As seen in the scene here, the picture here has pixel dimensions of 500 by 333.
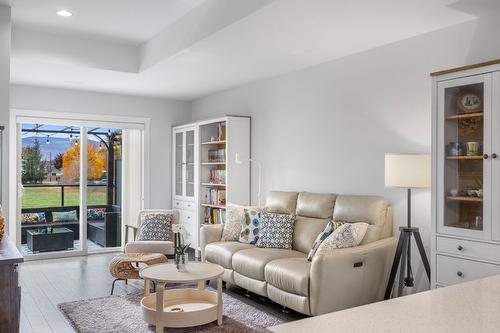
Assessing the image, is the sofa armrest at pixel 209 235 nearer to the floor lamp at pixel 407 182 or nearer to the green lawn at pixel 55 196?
the floor lamp at pixel 407 182

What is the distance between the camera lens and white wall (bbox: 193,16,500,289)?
3867 mm

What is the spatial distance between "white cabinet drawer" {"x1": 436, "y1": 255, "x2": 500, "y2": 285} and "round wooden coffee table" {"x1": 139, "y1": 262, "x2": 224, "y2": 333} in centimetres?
173

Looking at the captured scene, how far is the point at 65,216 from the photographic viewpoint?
6773mm

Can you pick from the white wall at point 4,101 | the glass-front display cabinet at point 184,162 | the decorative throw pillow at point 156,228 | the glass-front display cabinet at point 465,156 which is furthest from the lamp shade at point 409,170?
the glass-front display cabinet at point 184,162

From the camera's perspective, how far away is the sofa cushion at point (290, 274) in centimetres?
367

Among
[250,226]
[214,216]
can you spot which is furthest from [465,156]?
[214,216]

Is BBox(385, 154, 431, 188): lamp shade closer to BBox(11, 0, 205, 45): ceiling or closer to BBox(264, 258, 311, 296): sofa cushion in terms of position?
BBox(264, 258, 311, 296): sofa cushion

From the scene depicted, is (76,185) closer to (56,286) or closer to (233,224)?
(56,286)

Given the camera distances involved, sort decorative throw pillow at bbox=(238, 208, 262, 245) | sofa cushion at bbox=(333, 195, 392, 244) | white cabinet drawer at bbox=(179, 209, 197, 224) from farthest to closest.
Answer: white cabinet drawer at bbox=(179, 209, 197, 224) < decorative throw pillow at bbox=(238, 208, 262, 245) < sofa cushion at bbox=(333, 195, 392, 244)

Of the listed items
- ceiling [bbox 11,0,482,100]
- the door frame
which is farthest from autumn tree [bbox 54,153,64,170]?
ceiling [bbox 11,0,482,100]

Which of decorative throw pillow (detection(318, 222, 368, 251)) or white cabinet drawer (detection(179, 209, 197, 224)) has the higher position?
decorative throw pillow (detection(318, 222, 368, 251))

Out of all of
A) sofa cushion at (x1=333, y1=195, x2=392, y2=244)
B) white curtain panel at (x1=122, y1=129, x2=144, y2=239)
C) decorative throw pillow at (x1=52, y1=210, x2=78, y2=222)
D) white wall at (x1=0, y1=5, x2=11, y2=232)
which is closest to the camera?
white wall at (x1=0, y1=5, x2=11, y2=232)

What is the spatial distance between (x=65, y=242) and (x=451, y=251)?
17.8ft

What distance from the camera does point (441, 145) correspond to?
3.31 m
